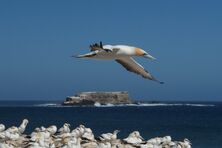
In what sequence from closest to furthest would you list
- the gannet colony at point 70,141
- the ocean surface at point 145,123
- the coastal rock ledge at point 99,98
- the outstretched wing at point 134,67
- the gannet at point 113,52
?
1. the gannet at point 113,52
2. the outstretched wing at point 134,67
3. the gannet colony at point 70,141
4. the ocean surface at point 145,123
5. the coastal rock ledge at point 99,98

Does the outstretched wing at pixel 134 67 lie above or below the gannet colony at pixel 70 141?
above

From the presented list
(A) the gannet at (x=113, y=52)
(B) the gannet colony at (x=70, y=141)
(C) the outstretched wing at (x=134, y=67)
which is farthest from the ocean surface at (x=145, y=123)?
(A) the gannet at (x=113, y=52)

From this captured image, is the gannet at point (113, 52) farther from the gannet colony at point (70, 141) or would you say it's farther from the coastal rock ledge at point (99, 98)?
the coastal rock ledge at point (99, 98)

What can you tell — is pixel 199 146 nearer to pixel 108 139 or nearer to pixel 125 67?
pixel 108 139

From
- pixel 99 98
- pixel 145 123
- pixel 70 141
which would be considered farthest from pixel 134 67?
pixel 99 98

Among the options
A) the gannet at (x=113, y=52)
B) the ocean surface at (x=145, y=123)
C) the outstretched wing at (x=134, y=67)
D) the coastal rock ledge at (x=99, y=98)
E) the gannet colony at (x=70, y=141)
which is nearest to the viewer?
the gannet at (x=113, y=52)

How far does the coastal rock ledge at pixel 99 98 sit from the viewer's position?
446ft

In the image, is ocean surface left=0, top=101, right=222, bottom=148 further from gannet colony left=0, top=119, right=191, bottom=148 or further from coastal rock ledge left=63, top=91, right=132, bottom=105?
gannet colony left=0, top=119, right=191, bottom=148

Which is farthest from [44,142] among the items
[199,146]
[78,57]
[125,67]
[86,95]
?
[86,95]

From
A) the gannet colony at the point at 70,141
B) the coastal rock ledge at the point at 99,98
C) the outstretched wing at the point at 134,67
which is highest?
the coastal rock ledge at the point at 99,98

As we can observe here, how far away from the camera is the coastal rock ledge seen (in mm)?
135875

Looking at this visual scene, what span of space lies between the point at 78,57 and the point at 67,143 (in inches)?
501

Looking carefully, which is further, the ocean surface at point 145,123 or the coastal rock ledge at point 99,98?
the coastal rock ledge at point 99,98

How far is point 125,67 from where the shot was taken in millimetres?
12148
